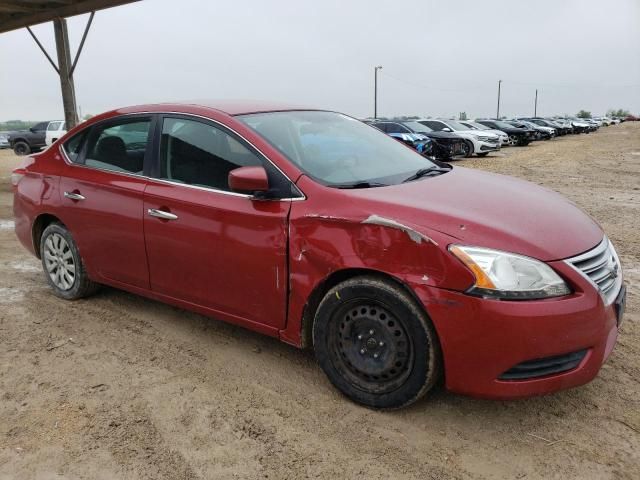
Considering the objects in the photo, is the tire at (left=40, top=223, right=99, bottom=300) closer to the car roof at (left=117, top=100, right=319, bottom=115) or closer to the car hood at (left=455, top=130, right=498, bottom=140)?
the car roof at (left=117, top=100, right=319, bottom=115)

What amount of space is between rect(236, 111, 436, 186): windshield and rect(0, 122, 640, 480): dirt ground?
1225mm

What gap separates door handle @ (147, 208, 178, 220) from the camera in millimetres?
3407

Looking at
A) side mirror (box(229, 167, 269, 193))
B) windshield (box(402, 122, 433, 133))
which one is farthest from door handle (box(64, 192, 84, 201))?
windshield (box(402, 122, 433, 133))

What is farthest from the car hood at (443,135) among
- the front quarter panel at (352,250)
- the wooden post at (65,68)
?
the front quarter panel at (352,250)

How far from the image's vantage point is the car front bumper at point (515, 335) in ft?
7.78

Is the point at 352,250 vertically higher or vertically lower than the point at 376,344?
higher

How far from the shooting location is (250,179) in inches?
114

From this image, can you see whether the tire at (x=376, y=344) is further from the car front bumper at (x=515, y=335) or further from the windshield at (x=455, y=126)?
the windshield at (x=455, y=126)

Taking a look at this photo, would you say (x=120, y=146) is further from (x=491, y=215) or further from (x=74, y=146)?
(x=491, y=215)

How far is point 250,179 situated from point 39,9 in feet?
36.9

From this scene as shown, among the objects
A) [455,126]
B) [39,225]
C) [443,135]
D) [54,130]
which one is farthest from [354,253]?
[54,130]

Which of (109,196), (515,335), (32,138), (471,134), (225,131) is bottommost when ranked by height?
(32,138)

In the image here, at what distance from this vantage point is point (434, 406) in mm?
2891

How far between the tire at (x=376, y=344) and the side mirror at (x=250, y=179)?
694 millimetres
